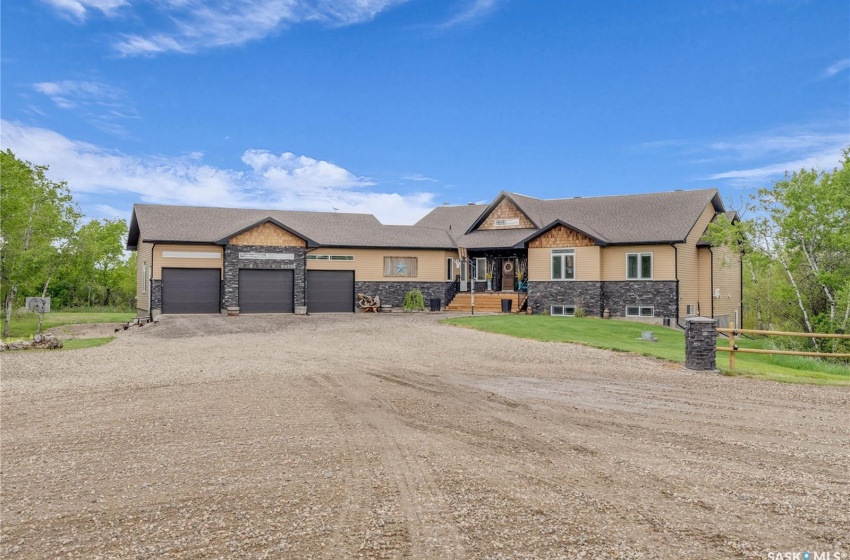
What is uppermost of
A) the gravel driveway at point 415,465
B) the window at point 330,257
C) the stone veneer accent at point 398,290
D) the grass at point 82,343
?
the window at point 330,257

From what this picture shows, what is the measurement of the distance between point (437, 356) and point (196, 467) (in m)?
9.45

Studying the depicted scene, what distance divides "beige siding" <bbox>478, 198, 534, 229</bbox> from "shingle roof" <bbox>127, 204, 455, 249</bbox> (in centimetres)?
259

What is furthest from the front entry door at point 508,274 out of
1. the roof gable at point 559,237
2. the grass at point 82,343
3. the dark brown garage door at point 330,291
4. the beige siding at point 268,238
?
the grass at point 82,343

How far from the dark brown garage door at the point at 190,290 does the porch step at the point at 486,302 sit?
12.6 metres

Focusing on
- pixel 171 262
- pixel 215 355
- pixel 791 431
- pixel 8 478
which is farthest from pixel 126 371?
pixel 171 262

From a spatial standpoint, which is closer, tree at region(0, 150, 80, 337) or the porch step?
tree at region(0, 150, 80, 337)

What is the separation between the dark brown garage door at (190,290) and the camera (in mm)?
28703

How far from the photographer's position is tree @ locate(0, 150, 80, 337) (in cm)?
2642

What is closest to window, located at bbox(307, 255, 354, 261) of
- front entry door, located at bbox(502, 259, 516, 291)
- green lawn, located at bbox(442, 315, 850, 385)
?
front entry door, located at bbox(502, 259, 516, 291)

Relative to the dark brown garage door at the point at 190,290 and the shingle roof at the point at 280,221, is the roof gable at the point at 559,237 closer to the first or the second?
the shingle roof at the point at 280,221

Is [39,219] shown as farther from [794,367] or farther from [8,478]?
[794,367]

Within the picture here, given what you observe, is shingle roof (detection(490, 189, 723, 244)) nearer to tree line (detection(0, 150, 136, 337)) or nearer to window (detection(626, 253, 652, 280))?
window (detection(626, 253, 652, 280))

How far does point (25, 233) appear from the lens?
2883 centimetres

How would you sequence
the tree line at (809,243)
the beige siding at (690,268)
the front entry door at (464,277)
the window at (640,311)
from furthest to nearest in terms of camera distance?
the front entry door at (464,277), the window at (640,311), the beige siding at (690,268), the tree line at (809,243)
